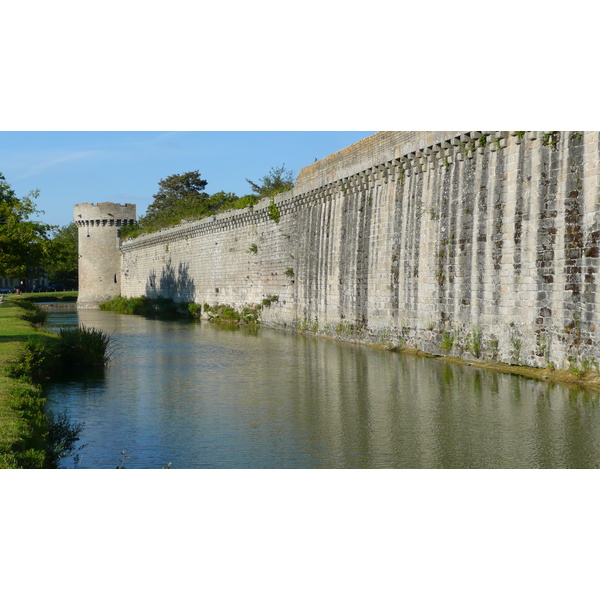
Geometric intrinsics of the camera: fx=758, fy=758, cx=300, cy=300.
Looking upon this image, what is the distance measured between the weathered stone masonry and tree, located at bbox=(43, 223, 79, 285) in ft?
23.3

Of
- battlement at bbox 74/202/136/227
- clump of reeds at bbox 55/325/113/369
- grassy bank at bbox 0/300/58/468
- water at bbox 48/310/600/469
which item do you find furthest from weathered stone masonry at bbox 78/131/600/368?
battlement at bbox 74/202/136/227

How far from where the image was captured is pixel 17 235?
17594 mm

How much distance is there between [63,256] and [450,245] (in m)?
10.7

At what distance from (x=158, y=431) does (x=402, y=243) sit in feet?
31.2

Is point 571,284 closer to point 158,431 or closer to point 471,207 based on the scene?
point 471,207

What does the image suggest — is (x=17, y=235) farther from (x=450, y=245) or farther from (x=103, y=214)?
(x=103, y=214)

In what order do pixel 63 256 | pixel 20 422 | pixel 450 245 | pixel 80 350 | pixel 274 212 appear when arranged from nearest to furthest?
1. pixel 20 422
2. pixel 80 350
3. pixel 450 245
4. pixel 63 256
5. pixel 274 212

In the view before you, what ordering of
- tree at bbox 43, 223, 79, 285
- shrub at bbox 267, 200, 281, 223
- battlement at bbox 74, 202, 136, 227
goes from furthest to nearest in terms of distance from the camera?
1. battlement at bbox 74, 202, 136, 227
2. shrub at bbox 267, 200, 281, 223
3. tree at bbox 43, 223, 79, 285

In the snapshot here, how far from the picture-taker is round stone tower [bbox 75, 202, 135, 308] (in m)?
48.6

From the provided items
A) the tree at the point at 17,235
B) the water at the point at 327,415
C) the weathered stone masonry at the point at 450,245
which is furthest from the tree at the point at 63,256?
the weathered stone masonry at the point at 450,245

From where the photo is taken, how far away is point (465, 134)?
1400 cm

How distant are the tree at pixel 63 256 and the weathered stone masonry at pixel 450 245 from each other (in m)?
7.10

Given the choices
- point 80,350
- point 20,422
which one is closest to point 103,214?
point 80,350

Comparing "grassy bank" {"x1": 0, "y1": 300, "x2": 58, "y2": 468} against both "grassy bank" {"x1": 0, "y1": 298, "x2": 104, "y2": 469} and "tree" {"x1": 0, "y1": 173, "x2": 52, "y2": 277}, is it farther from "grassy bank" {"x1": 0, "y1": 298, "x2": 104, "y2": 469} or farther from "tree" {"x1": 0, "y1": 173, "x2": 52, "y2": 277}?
"tree" {"x1": 0, "y1": 173, "x2": 52, "y2": 277}
